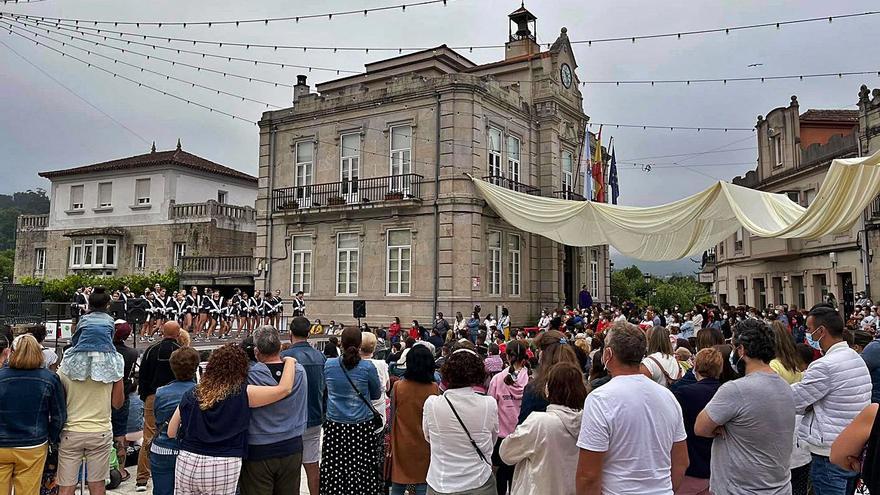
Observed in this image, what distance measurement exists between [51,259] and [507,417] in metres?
36.4

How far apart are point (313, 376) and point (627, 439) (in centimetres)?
314

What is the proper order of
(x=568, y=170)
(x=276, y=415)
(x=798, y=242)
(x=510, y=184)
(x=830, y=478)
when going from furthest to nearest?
(x=568, y=170), (x=798, y=242), (x=510, y=184), (x=830, y=478), (x=276, y=415)

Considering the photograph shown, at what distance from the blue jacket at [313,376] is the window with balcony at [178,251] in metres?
27.4

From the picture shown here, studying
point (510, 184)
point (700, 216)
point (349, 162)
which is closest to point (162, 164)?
point (349, 162)

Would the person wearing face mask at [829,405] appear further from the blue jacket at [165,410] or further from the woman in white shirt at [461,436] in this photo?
the blue jacket at [165,410]

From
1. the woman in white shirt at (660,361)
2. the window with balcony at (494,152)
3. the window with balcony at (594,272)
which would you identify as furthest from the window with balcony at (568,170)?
the woman in white shirt at (660,361)

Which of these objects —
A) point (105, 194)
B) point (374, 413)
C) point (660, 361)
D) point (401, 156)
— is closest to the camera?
point (374, 413)

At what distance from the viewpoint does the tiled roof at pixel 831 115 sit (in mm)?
27406

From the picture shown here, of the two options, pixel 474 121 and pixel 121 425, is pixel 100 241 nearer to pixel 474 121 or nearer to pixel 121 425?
pixel 474 121

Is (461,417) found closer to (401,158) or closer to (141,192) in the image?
(401,158)

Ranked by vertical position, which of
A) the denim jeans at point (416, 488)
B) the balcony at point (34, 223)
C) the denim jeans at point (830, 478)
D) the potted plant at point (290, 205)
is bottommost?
the denim jeans at point (416, 488)

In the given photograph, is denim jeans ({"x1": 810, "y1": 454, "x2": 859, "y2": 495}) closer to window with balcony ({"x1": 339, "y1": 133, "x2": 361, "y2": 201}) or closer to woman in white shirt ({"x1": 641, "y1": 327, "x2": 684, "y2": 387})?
woman in white shirt ({"x1": 641, "y1": 327, "x2": 684, "y2": 387})

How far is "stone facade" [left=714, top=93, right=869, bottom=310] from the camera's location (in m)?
23.4

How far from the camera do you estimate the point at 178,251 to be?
1192 inches
